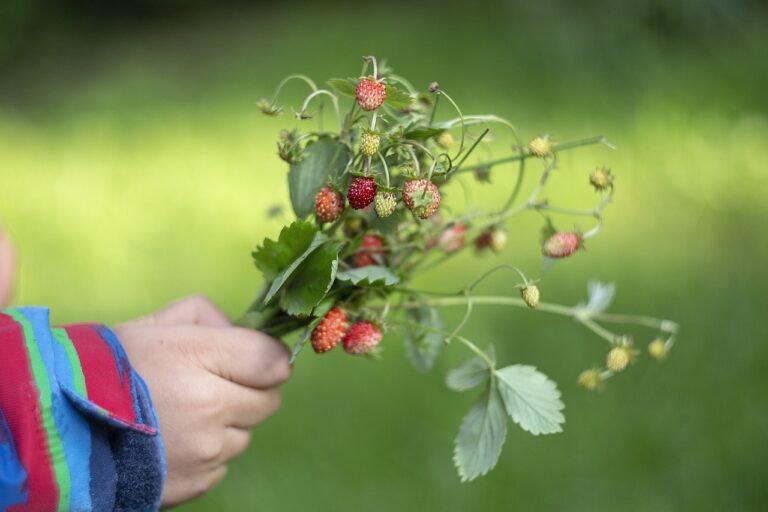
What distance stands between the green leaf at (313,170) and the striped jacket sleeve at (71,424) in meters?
0.19

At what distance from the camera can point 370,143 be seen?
0.71 meters

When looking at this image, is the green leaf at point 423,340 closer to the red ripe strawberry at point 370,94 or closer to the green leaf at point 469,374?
the green leaf at point 469,374

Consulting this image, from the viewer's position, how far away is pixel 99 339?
77 centimetres

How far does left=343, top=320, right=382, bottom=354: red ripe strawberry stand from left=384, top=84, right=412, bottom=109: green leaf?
18 cm

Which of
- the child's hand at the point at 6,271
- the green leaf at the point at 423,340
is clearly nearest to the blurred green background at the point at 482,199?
the child's hand at the point at 6,271

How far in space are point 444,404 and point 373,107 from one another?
0.96m

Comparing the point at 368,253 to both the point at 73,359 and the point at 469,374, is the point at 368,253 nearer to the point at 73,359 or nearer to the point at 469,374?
the point at 469,374

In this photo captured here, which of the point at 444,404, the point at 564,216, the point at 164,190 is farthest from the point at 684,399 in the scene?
the point at 164,190

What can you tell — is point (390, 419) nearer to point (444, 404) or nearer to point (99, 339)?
point (444, 404)

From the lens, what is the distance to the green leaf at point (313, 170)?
0.82 metres

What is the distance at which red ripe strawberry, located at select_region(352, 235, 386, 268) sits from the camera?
2.86 ft

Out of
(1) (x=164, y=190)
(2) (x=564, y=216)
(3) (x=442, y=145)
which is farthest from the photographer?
(1) (x=164, y=190)

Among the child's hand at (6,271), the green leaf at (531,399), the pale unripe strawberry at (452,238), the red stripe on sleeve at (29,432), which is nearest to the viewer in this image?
the red stripe on sleeve at (29,432)

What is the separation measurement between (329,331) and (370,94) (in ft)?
0.65
